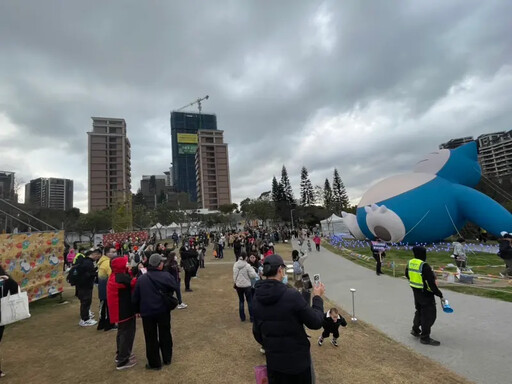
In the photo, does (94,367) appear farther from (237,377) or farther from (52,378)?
(237,377)

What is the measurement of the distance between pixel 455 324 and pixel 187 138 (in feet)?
455

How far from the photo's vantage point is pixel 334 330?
14.6 feet

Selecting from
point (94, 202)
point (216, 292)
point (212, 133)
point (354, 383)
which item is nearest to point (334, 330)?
point (354, 383)

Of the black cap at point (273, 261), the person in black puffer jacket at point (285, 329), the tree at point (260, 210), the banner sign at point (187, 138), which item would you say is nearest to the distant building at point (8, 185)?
the black cap at point (273, 261)

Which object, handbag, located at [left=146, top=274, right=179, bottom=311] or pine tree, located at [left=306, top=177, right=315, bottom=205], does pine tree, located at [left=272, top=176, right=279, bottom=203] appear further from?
handbag, located at [left=146, top=274, right=179, bottom=311]

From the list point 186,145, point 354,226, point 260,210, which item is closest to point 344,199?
point 260,210

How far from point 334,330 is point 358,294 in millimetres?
3993

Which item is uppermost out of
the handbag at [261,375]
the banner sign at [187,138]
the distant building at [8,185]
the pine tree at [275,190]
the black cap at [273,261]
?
the banner sign at [187,138]

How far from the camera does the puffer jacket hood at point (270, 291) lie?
7.19 ft

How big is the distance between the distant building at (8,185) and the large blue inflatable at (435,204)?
30.4 meters

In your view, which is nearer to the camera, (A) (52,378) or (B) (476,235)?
(A) (52,378)

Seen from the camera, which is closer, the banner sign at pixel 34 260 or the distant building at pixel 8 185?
the banner sign at pixel 34 260

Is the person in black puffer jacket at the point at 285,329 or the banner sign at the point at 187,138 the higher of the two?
the banner sign at the point at 187,138

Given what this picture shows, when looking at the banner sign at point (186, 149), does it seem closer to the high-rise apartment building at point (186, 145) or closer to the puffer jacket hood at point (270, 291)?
the high-rise apartment building at point (186, 145)
